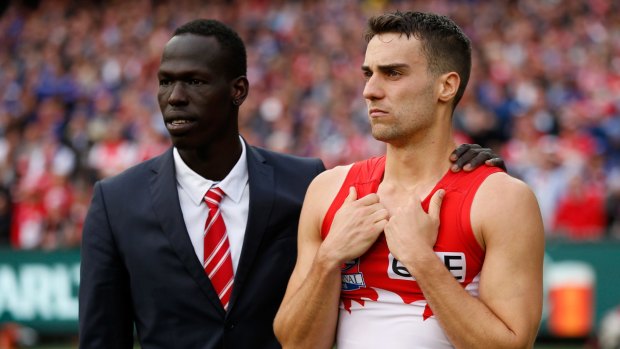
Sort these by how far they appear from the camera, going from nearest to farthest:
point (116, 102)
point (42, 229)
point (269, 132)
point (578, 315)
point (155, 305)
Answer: point (155, 305), point (578, 315), point (42, 229), point (269, 132), point (116, 102)

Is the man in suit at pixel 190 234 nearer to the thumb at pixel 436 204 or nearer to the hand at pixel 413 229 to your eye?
the hand at pixel 413 229

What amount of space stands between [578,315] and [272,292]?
7.40m

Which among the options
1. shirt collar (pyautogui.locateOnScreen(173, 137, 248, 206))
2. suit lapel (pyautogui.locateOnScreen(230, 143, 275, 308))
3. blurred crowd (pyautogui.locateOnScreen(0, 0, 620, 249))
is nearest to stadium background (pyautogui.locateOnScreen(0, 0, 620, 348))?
blurred crowd (pyautogui.locateOnScreen(0, 0, 620, 249))

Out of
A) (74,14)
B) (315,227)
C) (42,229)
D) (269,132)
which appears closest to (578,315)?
(269,132)

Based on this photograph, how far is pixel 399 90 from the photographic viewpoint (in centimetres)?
386

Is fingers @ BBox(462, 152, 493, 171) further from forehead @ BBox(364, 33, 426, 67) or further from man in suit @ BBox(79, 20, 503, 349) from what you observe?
man in suit @ BBox(79, 20, 503, 349)

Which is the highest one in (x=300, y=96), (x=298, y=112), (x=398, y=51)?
(x=398, y=51)

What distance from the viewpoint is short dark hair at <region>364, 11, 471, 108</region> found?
390 cm

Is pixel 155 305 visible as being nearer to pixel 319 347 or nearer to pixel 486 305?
pixel 319 347

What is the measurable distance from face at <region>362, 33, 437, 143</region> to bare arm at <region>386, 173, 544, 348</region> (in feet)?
1.17

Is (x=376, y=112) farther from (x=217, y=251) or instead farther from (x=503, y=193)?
(x=217, y=251)

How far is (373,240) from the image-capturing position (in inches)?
151

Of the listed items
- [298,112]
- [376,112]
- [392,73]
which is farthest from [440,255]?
[298,112]

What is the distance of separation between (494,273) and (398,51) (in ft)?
2.88
